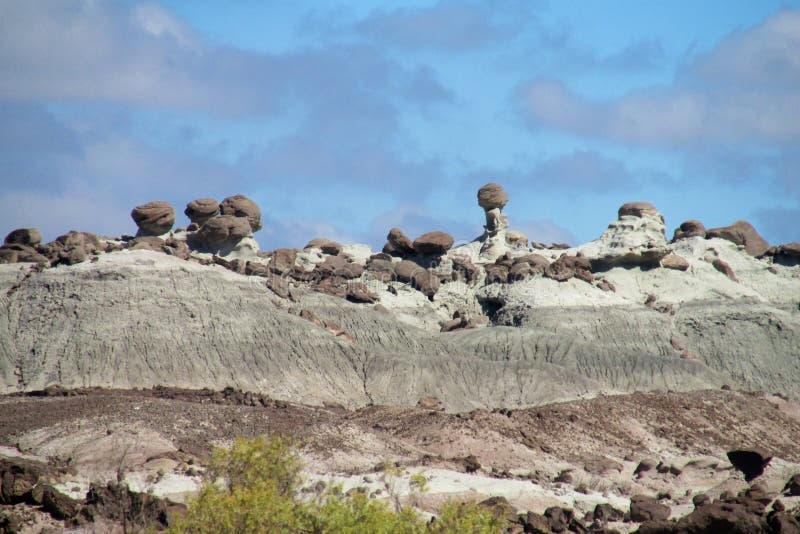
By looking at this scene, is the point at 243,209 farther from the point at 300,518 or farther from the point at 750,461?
the point at 300,518

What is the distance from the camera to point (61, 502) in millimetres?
36062

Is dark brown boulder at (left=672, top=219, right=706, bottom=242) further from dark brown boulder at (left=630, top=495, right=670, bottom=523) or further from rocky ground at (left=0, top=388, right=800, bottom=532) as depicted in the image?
dark brown boulder at (left=630, top=495, right=670, bottom=523)

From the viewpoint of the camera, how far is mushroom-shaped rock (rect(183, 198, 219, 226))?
316 ft

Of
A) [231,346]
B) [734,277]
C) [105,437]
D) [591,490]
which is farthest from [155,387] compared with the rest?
[734,277]

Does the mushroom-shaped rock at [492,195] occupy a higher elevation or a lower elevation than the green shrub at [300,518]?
higher

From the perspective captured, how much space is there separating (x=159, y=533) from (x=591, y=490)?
18452mm

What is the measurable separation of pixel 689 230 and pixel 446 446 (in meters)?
65.7

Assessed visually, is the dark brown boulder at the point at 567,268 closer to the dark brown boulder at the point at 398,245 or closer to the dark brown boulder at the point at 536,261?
the dark brown boulder at the point at 536,261

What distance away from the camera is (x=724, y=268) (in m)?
98.0

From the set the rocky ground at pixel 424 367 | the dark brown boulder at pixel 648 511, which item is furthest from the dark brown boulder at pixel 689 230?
the dark brown boulder at pixel 648 511

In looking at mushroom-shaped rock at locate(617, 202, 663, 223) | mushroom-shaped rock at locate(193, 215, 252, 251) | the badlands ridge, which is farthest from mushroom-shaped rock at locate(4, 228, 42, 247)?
mushroom-shaped rock at locate(617, 202, 663, 223)

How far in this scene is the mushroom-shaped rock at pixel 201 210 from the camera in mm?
96375

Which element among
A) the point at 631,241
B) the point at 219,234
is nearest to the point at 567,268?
the point at 631,241

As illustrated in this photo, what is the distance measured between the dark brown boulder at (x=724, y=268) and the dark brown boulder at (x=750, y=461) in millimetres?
47055
